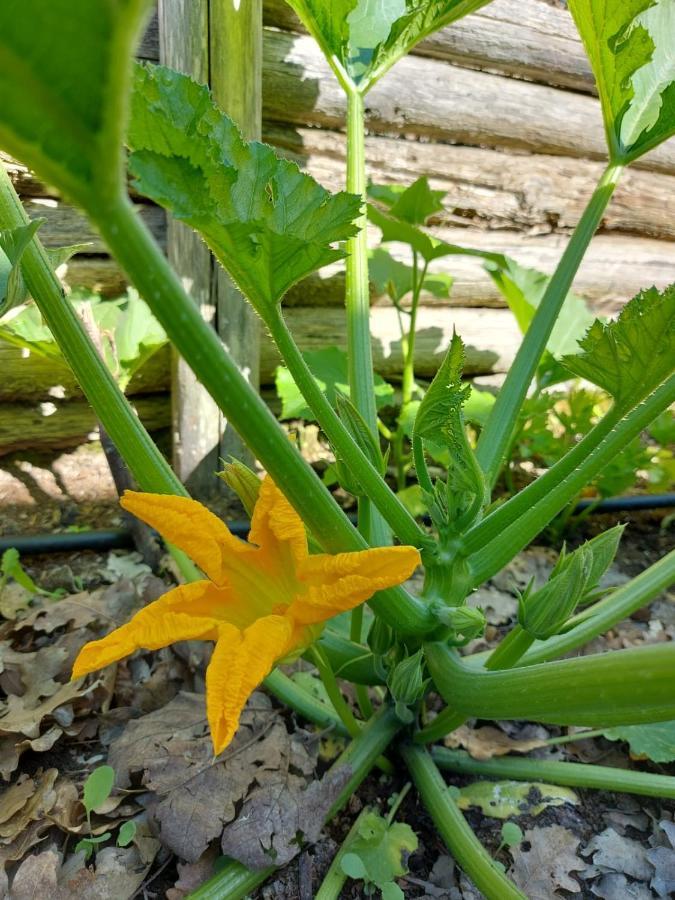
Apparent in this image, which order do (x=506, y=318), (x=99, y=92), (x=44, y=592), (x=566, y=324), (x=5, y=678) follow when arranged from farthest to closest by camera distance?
(x=506, y=318) → (x=566, y=324) → (x=44, y=592) → (x=5, y=678) → (x=99, y=92)

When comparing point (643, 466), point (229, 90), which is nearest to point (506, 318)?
point (643, 466)

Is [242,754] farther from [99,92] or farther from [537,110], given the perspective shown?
[537,110]

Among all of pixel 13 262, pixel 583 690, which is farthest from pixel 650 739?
pixel 13 262

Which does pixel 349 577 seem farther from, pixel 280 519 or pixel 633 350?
pixel 633 350

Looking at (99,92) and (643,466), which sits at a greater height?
(99,92)

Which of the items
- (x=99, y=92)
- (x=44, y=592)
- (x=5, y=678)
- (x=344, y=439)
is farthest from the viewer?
(x=44, y=592)

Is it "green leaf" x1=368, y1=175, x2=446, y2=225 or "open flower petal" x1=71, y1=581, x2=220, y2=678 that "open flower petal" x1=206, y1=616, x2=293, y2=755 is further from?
"green leaf" x1=368, y1=175, x2=446, y2=225
